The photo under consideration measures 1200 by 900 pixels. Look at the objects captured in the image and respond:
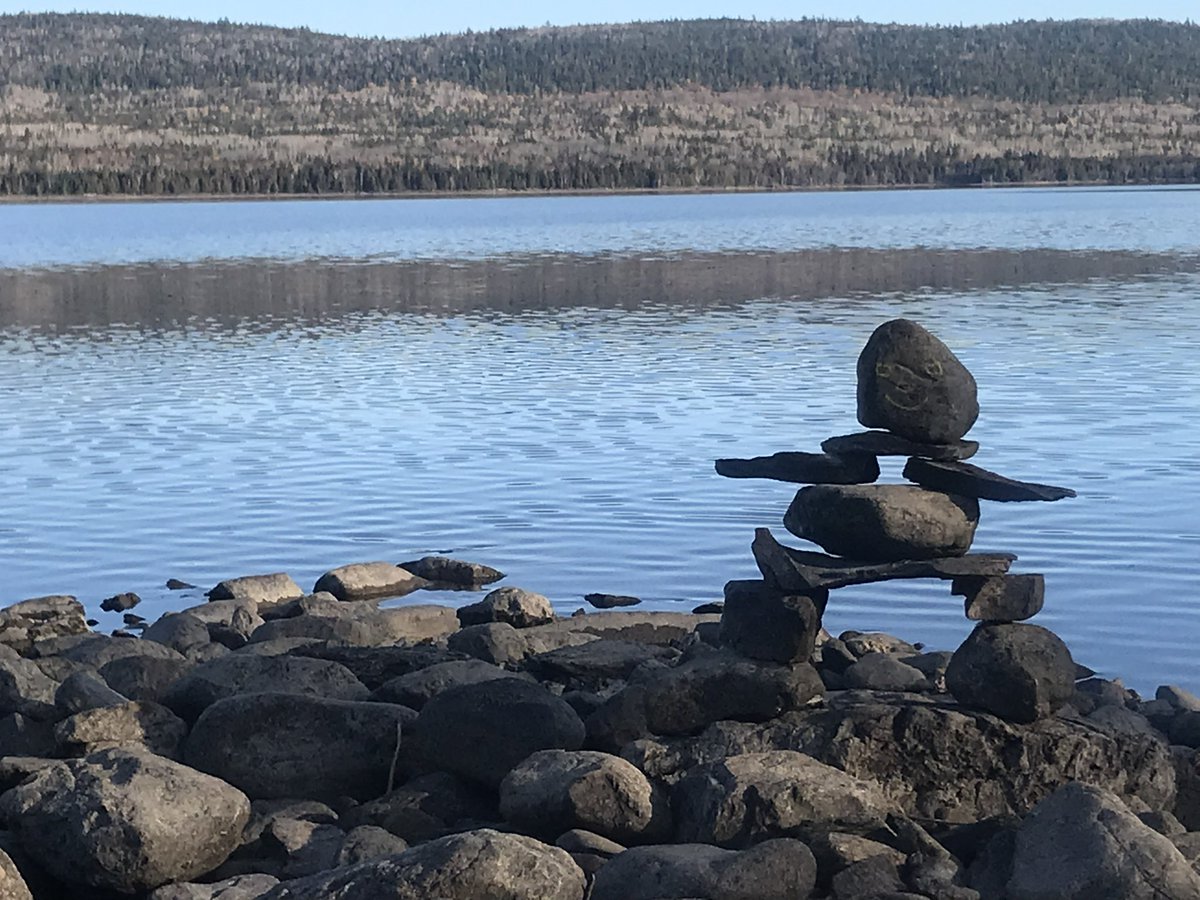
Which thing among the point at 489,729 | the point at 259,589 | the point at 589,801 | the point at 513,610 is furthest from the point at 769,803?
the point at 259,589

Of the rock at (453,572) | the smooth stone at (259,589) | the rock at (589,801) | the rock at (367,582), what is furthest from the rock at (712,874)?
the rock at (453,572)

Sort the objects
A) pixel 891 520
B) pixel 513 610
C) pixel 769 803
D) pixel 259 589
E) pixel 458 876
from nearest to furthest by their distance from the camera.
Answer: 1. pixel 458 876
2. pixel 769 803
3. pixel 891 520
4. pixel 513 610
5. pixel 259 589

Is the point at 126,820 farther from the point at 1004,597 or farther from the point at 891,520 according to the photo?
the point at 1004,597

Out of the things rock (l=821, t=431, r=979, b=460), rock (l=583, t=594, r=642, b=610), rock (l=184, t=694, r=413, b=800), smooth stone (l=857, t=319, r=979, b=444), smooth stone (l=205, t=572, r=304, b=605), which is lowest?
rock (l=583, t=594, r=642, b=610)

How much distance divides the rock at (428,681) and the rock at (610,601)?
17.8ft

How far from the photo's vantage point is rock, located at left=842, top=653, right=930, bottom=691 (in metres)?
13.1

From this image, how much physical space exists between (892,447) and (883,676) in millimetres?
1670

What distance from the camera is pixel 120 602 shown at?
63.6 ft

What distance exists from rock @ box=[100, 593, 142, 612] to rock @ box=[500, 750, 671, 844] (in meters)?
8.91

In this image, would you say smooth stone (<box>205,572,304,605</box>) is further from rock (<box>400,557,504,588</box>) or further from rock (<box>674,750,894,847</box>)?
rock (<box>674,750,894,847</box>)

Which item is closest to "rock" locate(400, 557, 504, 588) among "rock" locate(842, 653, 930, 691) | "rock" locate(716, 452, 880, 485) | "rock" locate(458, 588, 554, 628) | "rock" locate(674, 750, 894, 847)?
"rock" locate(458, 588, 554, 628)

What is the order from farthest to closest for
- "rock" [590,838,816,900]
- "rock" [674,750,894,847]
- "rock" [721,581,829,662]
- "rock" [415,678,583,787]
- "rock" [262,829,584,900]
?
"rock" [721,581,829,662]
"rock" [415,678,583,787]
"rock" [674,750,894,847]
"rock" [590,838,816,900]
"rock" [262,829,584,900]

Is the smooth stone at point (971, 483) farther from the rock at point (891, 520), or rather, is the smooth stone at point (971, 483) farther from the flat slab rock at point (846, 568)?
the flat slab rock at point (846, 568)

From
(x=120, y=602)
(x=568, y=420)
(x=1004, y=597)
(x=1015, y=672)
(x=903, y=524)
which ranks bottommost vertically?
(x=568, y=420)
